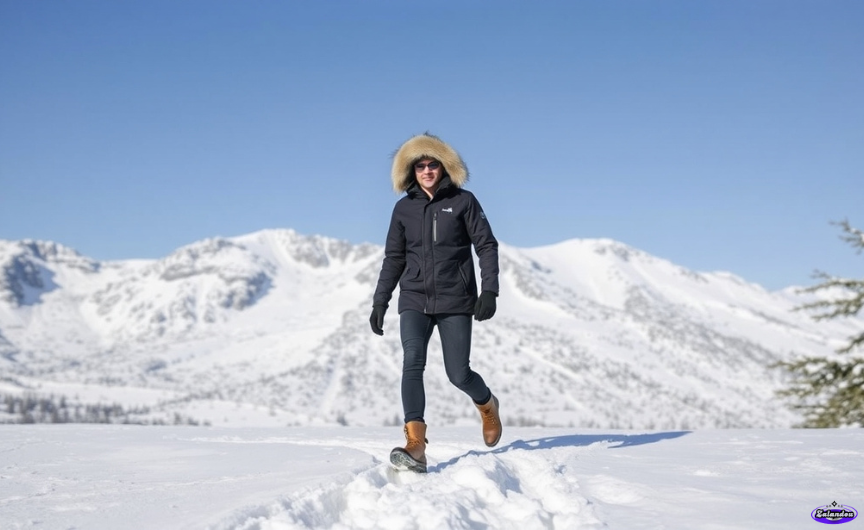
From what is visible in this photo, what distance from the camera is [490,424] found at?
6.68 metres

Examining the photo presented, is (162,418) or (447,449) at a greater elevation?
(447,449)

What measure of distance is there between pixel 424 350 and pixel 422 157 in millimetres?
1896

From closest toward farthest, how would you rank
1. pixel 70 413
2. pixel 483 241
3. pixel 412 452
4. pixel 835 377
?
1. pixel 412 452
2. pixel 483 241
3. pixel 835 377
4. pixel 70 413

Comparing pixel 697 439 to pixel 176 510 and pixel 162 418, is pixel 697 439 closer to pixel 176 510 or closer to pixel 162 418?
pixel 176 510

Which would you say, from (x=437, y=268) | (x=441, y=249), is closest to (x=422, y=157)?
(x=441, y=249)

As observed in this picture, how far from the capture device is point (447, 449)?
710cm

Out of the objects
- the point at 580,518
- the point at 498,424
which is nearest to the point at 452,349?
the point at 498,424

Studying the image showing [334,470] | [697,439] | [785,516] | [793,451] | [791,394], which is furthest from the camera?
[791,394]

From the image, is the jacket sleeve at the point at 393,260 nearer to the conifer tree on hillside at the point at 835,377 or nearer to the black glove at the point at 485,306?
the black glove at the point at 485,306

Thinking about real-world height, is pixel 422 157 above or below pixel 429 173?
above

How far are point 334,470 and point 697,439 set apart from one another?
5312mm

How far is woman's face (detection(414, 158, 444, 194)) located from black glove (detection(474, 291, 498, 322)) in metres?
1.18

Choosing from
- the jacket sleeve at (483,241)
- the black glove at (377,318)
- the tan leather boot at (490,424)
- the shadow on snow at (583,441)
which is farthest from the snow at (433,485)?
the jacket sleeve at (483,241)
